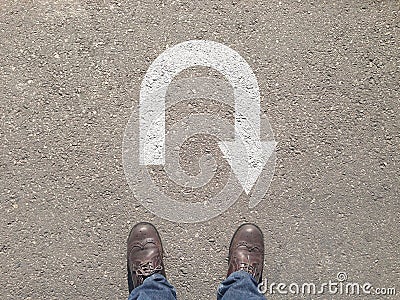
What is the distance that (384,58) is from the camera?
311 centimetres

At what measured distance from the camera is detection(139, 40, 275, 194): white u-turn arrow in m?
3.06


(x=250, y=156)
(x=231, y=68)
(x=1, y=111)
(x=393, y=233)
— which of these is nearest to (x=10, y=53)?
(x=1, y=111)

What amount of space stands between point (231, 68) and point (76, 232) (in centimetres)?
138

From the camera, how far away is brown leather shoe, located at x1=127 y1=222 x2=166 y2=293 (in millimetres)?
3008

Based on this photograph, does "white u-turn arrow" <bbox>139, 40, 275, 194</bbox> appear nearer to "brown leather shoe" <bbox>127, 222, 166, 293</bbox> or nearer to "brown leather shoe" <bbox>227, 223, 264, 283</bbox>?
"brown leather shoe" <bbox>227, 223, 264, 283</bbox>

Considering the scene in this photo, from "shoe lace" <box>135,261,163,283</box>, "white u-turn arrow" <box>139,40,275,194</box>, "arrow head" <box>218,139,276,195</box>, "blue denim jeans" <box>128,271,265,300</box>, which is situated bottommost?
"blue denim jeans" <box>128,271,265,300</box>

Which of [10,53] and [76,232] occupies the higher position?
[10,53]

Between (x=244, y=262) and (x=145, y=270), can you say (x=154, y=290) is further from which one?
(x=244, y=262)

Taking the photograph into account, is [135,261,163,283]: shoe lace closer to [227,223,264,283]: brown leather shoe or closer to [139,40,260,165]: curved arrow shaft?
[227,223,264,283]: brown leather shoe

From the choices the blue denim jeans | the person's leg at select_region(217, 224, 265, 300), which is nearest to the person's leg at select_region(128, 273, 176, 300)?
the blue denim jeans

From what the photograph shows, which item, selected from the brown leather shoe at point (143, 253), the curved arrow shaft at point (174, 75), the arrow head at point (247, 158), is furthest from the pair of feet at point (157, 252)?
the curved arrow shaft at point (174, 75)

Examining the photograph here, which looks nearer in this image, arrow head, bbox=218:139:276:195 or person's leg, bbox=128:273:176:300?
person's leg, bbox=128:273:176:300

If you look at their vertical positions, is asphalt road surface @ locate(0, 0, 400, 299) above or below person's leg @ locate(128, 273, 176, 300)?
above

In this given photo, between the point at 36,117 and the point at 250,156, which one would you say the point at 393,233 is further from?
the point at 36,117
